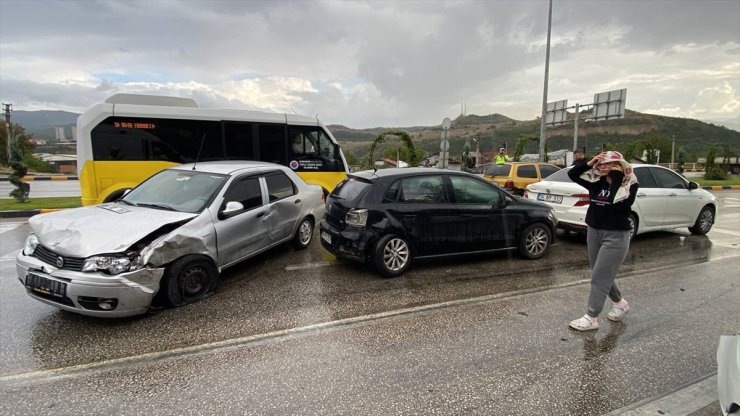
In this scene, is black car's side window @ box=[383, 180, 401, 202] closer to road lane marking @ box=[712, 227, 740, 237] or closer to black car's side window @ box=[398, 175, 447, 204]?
black car's side window @ box=[398, 175, 447, 204]

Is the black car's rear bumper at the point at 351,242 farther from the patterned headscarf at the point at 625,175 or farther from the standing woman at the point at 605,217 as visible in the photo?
the patterned headscarf at the point at 625,175

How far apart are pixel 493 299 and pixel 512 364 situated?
1.59 metres

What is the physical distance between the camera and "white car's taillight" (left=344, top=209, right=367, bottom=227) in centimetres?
553

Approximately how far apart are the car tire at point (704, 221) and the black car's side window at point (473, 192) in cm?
574

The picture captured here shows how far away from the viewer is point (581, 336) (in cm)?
400

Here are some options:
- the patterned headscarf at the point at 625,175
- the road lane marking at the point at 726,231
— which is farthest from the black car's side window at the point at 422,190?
the road lane marking at the point at 726,231

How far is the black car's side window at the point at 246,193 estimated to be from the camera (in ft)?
17.8

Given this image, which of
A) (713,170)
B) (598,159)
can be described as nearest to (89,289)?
(598,159)

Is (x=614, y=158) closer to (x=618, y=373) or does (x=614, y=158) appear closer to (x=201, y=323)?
(x=618, y=373)

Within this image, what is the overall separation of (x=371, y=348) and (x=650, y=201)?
7.18 meters

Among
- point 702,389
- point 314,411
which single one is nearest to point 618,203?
point 702,389

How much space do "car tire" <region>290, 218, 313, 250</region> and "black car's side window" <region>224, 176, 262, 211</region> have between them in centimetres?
140

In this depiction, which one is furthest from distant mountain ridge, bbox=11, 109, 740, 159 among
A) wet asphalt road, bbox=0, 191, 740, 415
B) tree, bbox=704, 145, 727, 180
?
wet asphalt road, bbox=0, 191, 740, 415

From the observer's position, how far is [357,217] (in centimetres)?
556
